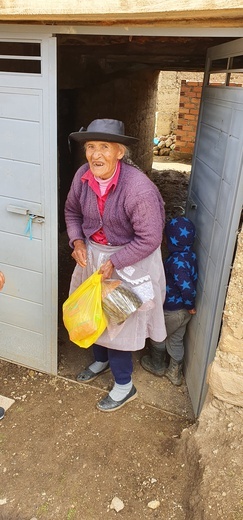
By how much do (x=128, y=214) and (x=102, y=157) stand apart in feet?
1.17

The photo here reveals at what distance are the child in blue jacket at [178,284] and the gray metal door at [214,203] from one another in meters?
0.06

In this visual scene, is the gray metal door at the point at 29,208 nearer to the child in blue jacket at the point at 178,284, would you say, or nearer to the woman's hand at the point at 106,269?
the woman's hand at the point at 106,269

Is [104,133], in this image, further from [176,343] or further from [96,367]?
[96,367]

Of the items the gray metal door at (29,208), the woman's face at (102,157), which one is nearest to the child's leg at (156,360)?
the gray metal door at (29,208)

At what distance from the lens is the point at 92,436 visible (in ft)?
9.79

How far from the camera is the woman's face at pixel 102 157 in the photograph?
2.48 m

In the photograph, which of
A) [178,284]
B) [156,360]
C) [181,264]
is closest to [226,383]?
[178,284]

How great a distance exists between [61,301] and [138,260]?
1.99 metres

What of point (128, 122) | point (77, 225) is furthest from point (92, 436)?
point (128, 122)

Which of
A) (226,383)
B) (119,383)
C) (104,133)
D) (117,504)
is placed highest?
(104,133)

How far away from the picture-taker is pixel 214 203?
9.29 ft

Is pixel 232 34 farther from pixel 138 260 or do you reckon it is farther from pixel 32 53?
pixel 32 53

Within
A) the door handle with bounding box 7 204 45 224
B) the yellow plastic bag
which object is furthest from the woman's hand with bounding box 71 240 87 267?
the door handle with bounding box 7 204 45 224

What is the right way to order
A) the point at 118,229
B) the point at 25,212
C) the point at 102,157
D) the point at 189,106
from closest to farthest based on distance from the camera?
the point at 102,157, the point at 118,229, the point at 25,212, the point at 189,106
